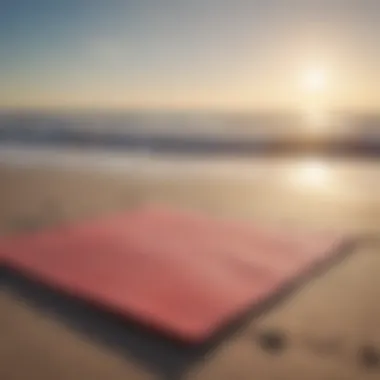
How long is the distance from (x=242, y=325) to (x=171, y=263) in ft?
0.49

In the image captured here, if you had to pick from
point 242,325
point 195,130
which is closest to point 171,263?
point 242,325

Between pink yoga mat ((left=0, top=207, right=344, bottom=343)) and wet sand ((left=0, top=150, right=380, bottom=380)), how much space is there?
0.02m

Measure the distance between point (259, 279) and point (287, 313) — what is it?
0.22ft

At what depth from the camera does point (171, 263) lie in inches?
25.6

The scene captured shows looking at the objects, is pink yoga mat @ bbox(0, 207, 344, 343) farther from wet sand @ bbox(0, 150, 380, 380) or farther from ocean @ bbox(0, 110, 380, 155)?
ocean @ bbox(0, 110, 380, 155)

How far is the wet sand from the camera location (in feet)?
1.52

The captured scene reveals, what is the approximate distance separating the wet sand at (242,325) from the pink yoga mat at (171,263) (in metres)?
0.02

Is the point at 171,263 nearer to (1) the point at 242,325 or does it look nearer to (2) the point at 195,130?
(1) the point at 242,325

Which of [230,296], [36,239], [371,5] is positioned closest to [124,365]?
[230,296]

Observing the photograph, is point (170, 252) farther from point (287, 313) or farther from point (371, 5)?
point (371, 5)

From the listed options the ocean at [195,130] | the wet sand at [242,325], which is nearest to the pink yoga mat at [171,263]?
the wet sand at [242,325]

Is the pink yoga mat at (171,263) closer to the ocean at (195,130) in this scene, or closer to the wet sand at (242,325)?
the wet sand at (242,325)

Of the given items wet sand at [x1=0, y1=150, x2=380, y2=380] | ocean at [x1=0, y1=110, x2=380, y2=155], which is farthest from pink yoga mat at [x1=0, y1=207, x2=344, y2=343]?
ocean at [x1=0, y1=110, x2=380, y2=155]

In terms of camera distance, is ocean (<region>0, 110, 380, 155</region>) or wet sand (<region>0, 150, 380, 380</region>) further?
ocean (<region>0, 110, 380, 155</region>)
